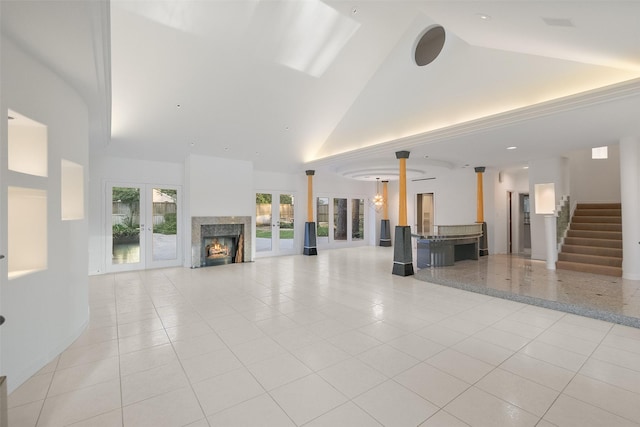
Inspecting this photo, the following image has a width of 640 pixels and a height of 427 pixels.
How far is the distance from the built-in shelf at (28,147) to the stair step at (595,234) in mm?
10128

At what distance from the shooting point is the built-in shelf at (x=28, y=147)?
2730mm

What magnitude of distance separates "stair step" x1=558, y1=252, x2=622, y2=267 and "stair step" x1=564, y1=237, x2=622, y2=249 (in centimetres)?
50

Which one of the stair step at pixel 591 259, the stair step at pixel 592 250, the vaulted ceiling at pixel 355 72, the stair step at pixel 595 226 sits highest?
the vaulted ceiling at pixel 355 72

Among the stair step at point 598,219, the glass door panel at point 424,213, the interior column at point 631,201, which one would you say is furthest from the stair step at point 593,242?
the glass door panel at point 424,213

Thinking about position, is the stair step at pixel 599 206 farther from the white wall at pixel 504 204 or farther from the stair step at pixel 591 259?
the stair step at pixel 591 259

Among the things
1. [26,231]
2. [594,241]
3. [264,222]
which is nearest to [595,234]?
[594,241]

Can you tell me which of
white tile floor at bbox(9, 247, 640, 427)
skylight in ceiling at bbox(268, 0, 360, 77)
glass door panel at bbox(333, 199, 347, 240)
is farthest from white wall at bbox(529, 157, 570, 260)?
skylight in ceiling at bbox(268, 0, 360, 77)

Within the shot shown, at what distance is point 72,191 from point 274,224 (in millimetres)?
6162

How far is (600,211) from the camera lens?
7836mm

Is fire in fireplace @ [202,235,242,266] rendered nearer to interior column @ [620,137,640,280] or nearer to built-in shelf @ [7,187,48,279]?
built-in shelf @ [7,187,48,279]

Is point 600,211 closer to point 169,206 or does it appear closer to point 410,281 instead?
point 410,281

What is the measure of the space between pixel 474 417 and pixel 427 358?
81cm

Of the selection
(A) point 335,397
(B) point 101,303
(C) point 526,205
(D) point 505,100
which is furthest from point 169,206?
(C) point 526,205

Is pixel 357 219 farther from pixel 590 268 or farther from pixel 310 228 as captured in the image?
pixel 590 268
